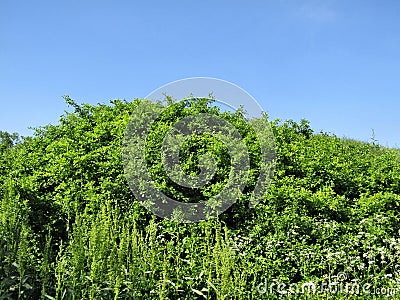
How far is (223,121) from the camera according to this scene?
5324mm

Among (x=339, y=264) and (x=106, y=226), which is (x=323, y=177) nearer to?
(x=339, y=264)

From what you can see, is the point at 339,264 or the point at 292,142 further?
the point at 292,142

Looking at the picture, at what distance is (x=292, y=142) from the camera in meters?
5.97

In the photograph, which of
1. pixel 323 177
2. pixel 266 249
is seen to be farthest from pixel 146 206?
pixel 323 177

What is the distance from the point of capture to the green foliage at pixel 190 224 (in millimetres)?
3611

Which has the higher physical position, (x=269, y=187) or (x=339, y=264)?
(x=269, y=187)

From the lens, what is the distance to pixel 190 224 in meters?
4.56

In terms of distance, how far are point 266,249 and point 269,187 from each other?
0.76m

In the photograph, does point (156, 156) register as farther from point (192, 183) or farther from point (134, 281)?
point (134, 281)

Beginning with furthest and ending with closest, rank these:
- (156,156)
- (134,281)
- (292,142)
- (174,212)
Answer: (292,142) < (156,156) < (174,212) < (134,281)

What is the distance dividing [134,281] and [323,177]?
290 cm

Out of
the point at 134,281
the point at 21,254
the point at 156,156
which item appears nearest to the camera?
the point at 21,254

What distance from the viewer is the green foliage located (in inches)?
142

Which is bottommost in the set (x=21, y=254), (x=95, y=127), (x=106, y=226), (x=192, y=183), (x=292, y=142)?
(x=21, y=254)
